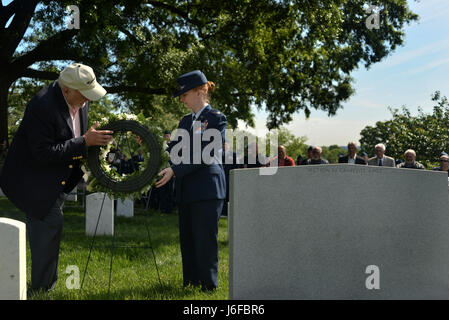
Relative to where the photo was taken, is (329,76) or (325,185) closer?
(325,185)

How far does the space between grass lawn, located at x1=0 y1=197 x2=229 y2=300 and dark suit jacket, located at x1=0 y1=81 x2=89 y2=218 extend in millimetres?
870

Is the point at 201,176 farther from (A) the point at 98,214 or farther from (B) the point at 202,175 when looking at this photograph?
(A) the point at 98,214

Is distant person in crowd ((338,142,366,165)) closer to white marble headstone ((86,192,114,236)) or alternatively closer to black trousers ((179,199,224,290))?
white marble headstone ((86,192,114,236))

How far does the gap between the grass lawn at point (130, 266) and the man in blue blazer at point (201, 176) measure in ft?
1.21

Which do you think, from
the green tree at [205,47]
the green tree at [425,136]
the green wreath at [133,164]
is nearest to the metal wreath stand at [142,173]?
the green wreath at [133,164]

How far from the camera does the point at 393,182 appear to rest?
12.4 feet

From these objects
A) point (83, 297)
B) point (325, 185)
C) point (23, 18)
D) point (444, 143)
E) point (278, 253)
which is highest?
point (23, 18)

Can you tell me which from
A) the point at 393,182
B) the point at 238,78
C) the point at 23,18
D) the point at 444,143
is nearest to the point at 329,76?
the point at 238,78

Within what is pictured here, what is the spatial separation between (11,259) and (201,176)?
190 cm

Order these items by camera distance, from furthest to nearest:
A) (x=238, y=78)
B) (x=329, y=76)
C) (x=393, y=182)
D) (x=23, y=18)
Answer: (x=329, y=76) < (x=238, y=78) < (x=23, y=18) < (x=393, y=182)

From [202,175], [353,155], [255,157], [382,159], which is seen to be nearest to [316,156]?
[353,155]

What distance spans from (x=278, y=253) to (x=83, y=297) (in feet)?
6.55

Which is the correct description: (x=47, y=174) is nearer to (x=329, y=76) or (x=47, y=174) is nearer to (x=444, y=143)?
(x=329, y=76)
